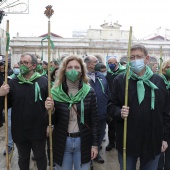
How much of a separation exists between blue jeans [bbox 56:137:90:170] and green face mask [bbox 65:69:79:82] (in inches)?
29.3

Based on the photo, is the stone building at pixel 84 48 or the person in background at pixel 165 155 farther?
the stone building at pixel 84 48

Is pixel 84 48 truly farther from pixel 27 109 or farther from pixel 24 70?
pixel 27 109

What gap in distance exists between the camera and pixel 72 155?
9.55ft

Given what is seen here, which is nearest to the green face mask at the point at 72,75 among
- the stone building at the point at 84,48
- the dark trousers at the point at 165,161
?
the dark trousers at the point at 165,161

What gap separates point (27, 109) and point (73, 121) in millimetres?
913

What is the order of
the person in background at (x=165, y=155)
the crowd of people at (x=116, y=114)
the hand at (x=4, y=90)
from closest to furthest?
the crowd of people at (x=116, y=114) < the hand at (x=4, y=90) < the person in background at (x=165, y=155)

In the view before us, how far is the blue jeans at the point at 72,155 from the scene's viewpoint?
112 inches

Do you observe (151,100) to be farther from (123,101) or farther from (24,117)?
(24,117)

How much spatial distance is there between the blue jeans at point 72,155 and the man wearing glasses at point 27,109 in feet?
2.38

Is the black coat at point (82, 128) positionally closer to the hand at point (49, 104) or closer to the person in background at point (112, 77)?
the hand at point (49, 104)

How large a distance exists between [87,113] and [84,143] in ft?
1.23

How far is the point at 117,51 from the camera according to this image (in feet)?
128

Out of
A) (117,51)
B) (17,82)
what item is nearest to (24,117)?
(17,82)

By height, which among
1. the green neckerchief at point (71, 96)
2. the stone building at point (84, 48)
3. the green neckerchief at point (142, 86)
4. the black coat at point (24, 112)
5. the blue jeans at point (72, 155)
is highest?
the stone building at point (84, 48)
